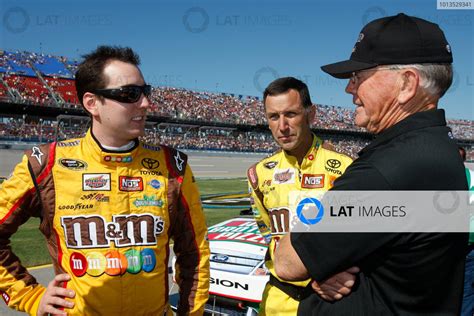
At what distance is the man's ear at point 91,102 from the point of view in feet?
7.86

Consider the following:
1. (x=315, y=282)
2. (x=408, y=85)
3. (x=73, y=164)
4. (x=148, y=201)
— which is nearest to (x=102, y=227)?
(x=148, y=201)

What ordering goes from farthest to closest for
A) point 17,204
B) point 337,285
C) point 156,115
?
point 156,115 → point 17,204 → point 337,285

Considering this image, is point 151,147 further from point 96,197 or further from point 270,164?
point 270,164

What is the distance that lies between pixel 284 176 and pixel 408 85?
1.83 metres

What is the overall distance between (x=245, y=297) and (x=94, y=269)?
180 cm

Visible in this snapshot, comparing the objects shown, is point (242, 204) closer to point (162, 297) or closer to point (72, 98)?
point (162, 297)

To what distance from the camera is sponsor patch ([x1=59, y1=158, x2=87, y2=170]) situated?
2312mm

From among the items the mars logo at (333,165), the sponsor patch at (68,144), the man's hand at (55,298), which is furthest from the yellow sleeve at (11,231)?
the mars logo at (333,165)

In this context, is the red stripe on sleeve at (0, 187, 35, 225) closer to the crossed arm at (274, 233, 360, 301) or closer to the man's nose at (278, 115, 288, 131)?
the crossed arm at (274, 233, 360, 301)

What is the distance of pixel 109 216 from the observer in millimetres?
2273

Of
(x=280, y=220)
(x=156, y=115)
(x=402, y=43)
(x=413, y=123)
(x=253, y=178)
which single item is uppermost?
(x=402, y=43)

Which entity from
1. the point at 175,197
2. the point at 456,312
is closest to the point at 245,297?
the point at 175,197

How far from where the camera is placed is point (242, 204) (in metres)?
13.0

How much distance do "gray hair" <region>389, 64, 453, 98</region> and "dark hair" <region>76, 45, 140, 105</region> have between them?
162 cm
